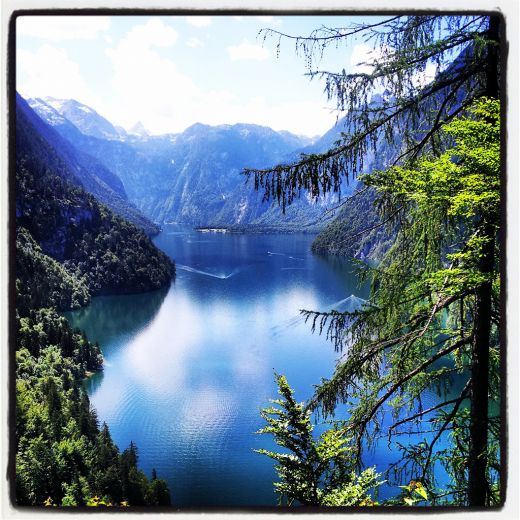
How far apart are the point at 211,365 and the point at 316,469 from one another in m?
14.5

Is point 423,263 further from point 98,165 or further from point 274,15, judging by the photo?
point 98,165

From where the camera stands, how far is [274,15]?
1.71m

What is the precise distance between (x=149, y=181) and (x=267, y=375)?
11818 cm

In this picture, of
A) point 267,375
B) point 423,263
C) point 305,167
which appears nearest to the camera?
point 305,167

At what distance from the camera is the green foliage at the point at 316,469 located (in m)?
2.00

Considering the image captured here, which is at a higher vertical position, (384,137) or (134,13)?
(134,13)

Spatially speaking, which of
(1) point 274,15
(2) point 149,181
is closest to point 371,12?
(1) point 274,15

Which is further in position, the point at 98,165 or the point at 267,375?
the point at 98,165

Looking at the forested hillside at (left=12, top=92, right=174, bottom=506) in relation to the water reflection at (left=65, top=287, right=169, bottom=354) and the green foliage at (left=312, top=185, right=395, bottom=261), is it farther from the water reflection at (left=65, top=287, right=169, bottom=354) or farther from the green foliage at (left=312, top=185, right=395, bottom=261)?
the green foliage at (left=312, top=185, right=395, bottom=261)

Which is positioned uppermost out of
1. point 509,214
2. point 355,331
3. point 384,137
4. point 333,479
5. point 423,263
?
point 384,137

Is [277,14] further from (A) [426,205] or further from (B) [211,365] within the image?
(B) [211,365]

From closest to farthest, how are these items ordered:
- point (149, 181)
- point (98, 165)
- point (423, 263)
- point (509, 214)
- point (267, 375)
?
point (509, 214)
point (423, 263)
point (267, 375)
point (98, 165)
point (149, 181)

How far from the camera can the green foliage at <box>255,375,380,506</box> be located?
2.00m

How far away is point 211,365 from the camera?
53.9 feet
